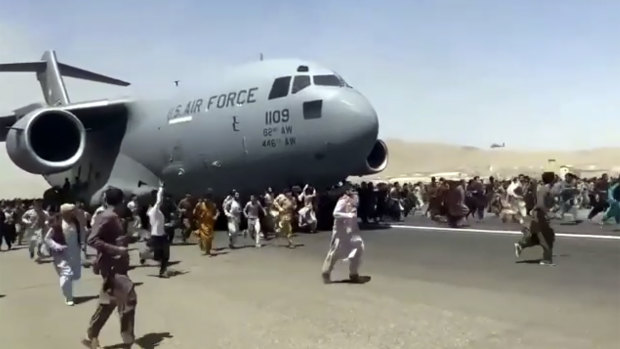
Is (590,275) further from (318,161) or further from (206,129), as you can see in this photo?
(206,129)

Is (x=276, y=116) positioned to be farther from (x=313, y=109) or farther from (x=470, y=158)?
(x=470, y=158)

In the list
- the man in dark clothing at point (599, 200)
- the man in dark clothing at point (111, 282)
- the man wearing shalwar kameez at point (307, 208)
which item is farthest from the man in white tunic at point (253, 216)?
the man in dark clothing at point (599, 200)

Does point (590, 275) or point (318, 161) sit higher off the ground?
point (318, 161)

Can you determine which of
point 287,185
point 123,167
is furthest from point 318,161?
point 123,167

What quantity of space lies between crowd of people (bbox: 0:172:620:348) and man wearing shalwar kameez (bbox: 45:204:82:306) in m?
0.01

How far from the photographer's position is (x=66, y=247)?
382 inches

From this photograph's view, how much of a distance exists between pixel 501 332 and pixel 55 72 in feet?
82.8

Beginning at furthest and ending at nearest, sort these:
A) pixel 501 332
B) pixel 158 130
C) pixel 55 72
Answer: pixel 55 72, pixel 158 130, pixel 501 332

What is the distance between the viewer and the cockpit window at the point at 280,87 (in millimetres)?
17016

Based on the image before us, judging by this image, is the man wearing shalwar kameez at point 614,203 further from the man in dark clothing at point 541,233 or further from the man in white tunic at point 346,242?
the man in white tunic at point 346,242

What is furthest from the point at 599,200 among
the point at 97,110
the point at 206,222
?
the point at 97,110

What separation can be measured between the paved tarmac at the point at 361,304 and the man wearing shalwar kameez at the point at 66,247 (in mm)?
317

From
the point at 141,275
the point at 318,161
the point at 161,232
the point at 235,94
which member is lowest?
the point at 141,275

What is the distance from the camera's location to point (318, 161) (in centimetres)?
1661
